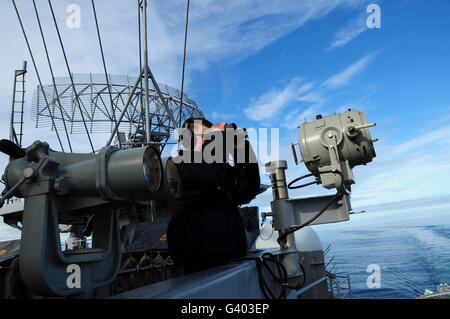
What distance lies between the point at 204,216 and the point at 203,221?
3cm

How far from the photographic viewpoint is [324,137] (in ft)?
9.27

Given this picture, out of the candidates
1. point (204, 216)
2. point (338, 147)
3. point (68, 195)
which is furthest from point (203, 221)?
point (338, 147)

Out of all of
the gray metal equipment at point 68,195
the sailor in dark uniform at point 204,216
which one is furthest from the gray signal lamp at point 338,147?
the gray metal equipment at point 68,195

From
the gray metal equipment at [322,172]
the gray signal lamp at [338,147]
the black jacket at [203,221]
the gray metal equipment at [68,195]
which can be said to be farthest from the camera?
the gray signal lamp at [338,147]

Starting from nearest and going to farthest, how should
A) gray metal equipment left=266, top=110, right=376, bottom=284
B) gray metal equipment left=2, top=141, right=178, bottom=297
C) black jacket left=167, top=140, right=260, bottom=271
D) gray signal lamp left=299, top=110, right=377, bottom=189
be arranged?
gray metal equipment left=2, top=141, right=178, bottom=297 → black jacket left=167, top=140, right=260, bottom=271 → gray metal equipment left=266, top=110, right=376, bottom=284 → gray signal lamp left=299, top=110, right=377, bottom=189

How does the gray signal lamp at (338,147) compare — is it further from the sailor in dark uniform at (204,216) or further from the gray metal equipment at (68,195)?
the gray metal equipment at (68,195)

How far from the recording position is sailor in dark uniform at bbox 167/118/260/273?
1597 mm

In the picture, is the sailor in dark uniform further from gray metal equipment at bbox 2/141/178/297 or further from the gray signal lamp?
the gray signal lamp

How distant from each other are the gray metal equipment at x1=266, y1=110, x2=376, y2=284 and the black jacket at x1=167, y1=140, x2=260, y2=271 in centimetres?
81

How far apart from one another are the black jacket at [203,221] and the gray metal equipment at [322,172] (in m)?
0.81

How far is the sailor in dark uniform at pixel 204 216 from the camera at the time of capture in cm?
160

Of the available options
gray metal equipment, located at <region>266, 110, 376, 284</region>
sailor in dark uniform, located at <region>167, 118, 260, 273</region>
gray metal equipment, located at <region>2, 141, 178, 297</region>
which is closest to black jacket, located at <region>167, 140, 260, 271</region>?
sailor in dark uniform, located at <region>167, 118, 260, 273</region>

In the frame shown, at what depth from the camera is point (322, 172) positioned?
2656 millimetres
